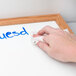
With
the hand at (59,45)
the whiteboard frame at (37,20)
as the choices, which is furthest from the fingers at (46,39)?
the whiteboard frame at (37,20)

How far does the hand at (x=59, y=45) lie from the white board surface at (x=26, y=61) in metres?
0.02

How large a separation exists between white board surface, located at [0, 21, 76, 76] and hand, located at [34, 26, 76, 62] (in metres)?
0.02

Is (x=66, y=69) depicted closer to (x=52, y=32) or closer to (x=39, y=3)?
(x=52, y=32)

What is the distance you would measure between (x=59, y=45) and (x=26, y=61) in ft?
0.33

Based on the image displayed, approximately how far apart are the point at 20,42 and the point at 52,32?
0.34ft

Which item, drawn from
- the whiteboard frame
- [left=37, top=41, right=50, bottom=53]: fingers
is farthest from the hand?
the whiteboard frame

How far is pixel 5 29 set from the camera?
52 centimetres

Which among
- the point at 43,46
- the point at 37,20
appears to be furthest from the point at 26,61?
the point at 37,20

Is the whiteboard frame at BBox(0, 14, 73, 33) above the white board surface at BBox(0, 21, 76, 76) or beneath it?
above

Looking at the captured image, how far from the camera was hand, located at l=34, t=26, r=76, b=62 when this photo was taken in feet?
1.34

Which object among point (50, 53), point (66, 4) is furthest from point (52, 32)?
point (66, 4)

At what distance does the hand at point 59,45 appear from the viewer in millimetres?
409

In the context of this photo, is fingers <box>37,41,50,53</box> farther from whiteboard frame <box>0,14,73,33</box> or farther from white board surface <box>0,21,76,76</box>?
whiteboard frame <box>0,14,73,33</box>

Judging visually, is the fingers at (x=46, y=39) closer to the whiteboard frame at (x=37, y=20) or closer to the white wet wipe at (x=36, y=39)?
the white wet wipe at (x=36, y=39)
